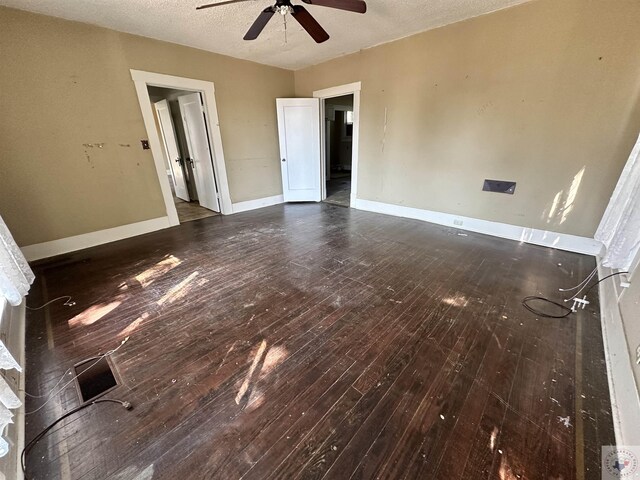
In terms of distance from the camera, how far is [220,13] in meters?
2.83

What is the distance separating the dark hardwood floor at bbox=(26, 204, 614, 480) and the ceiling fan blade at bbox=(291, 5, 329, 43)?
2.38 m

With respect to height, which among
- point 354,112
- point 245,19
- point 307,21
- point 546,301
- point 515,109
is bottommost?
point 546,301

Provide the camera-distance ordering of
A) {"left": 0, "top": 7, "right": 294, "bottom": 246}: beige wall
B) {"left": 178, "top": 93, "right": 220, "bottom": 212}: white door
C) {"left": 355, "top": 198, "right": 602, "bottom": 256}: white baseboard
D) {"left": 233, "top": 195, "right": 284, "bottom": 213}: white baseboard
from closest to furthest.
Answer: {"left": 0, "top": 7, "right": 294, "bottom": 246}: beige wall, {"left": 355, "top": 198, "right": 602, "bottom": 256}: white baseboard, {"left": 178, "top": 93, "right": 220, "bottom": 212}: white door, {"left": 233, "top": 195, "right": 284, "bottom": 213}: white baseboard

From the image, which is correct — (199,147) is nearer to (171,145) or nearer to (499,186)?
(171,145)

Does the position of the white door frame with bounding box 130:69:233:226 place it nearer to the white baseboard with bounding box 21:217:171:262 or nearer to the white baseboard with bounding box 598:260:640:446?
the white baseboard with bounding box 21:217:171:262

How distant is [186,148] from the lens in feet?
17.9

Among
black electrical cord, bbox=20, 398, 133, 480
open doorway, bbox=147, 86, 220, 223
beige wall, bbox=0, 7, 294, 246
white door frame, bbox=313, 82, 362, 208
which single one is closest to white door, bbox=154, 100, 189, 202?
open doorway, bbox=147, 86, 220, 223

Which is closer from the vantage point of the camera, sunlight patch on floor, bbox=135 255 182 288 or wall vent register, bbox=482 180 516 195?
sunlight patch on floor, bbox=135 255 182 288

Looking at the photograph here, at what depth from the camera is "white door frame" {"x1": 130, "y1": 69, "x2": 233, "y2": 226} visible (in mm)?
3621

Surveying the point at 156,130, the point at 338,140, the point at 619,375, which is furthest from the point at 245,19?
the point at 338,140

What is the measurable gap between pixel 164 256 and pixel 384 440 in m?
3.13

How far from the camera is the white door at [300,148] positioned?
203 inches

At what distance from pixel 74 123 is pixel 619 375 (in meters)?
5.61

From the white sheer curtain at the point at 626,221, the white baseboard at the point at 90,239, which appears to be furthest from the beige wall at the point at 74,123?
the white sheer curtain at the point at 626,221
